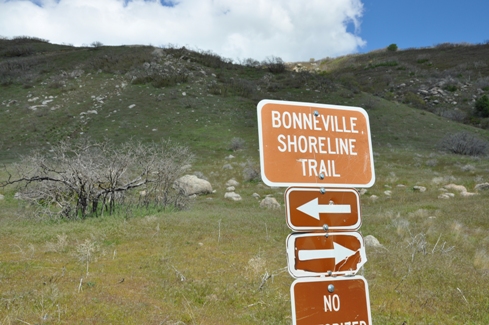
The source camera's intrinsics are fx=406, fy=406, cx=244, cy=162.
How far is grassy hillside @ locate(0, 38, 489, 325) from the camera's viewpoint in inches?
215

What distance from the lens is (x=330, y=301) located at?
2266 millimetres

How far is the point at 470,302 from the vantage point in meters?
5.77

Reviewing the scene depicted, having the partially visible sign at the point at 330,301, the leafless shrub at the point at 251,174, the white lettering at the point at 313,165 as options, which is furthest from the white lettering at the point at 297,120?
the leafless shrub at the point at 251,174

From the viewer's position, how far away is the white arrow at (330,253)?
2.30 m

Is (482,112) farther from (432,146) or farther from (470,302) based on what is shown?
(470,302)

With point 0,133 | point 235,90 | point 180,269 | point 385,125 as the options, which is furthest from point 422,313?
point 235,90

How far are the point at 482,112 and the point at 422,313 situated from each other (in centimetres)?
3924

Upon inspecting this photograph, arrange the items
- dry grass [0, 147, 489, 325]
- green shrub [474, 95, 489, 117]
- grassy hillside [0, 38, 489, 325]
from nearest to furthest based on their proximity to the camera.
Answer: dry grass [0, 147, 489, 325]
grassy hillside [0, 38, 489, 325]
green shrub [474, 95, 489, 117]

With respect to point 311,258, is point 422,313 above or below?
below

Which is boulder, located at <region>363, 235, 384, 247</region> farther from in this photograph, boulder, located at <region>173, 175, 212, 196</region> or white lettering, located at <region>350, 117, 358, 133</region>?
boulder, located at <region>173, 175, 212, 196</region>

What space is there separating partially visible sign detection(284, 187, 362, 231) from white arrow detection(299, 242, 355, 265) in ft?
0.39

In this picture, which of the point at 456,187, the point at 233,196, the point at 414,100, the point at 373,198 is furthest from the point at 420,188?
the point at 414,100

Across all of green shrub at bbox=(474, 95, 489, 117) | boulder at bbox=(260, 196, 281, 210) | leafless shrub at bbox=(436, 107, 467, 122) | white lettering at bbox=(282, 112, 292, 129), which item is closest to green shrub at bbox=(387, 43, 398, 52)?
green shrub at bbox=(474, 95, 489, 117)

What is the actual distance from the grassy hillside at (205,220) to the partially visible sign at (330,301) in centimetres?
286
